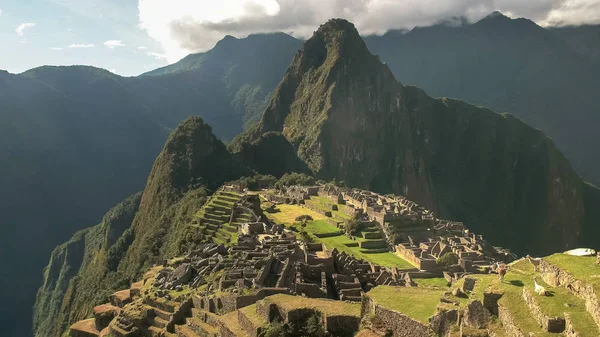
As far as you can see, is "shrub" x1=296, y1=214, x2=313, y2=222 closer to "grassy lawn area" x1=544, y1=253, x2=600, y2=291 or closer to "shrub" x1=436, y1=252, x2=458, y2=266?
"shrub" x1=436, y1=252, x2=458, y2=266

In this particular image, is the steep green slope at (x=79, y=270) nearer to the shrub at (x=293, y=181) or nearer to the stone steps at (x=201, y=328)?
the shrub at (x=293, y=181)

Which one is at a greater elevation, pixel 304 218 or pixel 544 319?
pixel 544 319

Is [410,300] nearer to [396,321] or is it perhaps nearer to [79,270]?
[396,321]

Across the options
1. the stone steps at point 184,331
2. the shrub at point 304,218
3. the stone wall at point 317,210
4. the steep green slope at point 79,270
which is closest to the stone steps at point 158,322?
the stone steps at point 184,331

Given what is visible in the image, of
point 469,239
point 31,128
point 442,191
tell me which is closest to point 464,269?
point 469,239

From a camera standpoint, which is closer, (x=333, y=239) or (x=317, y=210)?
(x=333, y=239)

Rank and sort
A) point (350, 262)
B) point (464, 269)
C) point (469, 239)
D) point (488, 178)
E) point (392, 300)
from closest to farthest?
point (392, 300), point (350, 262), point (464, 269), point (469, 239), point (488, 178)

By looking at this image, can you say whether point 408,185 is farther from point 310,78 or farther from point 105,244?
point 105,244

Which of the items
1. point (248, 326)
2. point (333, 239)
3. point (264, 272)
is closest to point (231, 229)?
point (333, 239)
